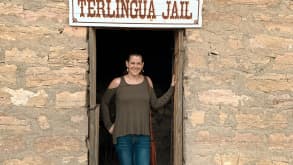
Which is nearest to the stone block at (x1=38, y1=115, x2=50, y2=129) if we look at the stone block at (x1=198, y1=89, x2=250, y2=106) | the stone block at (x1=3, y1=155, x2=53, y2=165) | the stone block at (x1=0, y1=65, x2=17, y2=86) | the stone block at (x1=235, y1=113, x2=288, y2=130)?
the stone block at (x1=3, y1=155, x2=53, y2=165)

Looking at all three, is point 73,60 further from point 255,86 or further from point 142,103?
point 255,86

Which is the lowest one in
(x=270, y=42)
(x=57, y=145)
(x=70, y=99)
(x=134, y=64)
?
(x=57, y=145)

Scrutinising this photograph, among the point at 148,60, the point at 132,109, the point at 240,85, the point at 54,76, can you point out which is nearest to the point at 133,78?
the point at 132,109

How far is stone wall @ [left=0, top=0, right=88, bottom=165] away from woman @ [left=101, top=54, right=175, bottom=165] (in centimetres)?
38

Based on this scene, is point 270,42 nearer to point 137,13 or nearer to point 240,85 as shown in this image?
point 240,85

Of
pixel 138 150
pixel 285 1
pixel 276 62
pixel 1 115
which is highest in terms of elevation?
pixel 285 1

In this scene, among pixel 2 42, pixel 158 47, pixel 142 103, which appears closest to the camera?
pixel 2 42

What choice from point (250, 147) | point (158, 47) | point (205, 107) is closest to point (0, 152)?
point (205, 107)

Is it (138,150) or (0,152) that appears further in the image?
(138,150)

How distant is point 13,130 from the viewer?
4996 millimetres

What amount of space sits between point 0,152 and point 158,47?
10.5ft

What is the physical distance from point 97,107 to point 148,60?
8.14 ft

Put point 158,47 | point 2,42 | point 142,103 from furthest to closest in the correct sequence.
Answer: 1. point 158,47
2. point 142,103
3. point 2,42

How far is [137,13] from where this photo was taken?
5152 millimetres
